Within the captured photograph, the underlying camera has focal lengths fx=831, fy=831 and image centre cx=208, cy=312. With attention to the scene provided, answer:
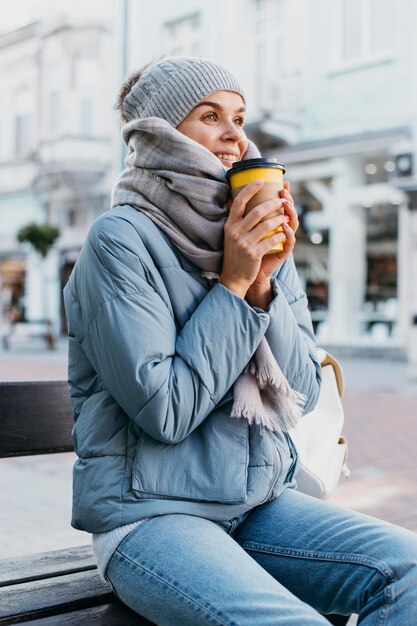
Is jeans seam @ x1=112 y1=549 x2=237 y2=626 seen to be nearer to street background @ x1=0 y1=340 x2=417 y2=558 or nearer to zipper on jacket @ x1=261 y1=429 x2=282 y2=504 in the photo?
zipper on jacket @ x1=261 y1=429 x2=282 y2=504

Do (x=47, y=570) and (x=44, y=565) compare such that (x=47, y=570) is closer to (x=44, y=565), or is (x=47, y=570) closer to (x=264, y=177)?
(x=44, y=565)

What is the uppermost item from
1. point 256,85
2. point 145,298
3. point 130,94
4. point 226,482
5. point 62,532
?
point 256,85

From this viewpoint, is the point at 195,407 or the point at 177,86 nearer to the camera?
the point at 195,407

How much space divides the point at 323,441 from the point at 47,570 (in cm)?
84

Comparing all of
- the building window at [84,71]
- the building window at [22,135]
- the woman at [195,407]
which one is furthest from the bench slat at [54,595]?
the building window at [22,135]

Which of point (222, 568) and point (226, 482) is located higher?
point (226, 482)

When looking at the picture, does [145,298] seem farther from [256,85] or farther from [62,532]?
[256,85]

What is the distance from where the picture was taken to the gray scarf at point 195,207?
186 centimetres

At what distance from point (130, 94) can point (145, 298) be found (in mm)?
612

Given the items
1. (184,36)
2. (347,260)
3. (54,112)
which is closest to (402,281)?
(347,260)

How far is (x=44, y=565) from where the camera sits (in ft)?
7.68

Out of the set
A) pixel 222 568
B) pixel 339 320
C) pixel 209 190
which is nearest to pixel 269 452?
pixel 222 568

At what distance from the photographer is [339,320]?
17.5 metres

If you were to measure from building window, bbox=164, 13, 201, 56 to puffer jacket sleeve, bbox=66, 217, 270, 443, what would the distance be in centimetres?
1959
